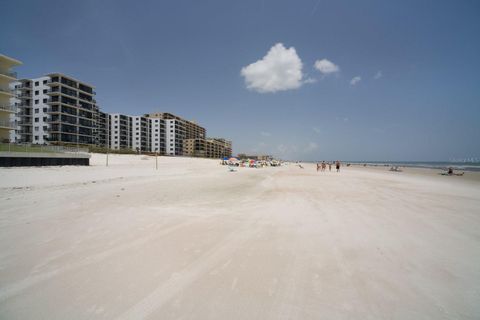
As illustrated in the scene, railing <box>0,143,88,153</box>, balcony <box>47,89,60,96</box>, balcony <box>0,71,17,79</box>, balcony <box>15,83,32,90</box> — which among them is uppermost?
balcony <box>15,83,32,90</box>

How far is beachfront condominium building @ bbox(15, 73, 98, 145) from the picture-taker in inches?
2056

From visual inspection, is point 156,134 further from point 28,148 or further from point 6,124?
point 28,148

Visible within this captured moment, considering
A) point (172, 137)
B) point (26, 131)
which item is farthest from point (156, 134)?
point (26, 131)

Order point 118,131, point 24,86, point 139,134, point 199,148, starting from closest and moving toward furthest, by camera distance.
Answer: point 24,86
point 118,131
point 139,134
point 199,148

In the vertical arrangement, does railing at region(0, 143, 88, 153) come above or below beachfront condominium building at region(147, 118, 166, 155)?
below

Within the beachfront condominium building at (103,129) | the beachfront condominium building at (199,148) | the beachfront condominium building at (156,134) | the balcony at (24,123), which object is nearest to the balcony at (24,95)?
the balcony at (24,123)

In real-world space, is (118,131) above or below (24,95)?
below

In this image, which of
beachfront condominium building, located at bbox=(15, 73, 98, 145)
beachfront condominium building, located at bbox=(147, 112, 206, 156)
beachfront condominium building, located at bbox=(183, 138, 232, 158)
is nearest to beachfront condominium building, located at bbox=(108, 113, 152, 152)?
beachfront condominium building, located at bbox=(147, 112, 206, 156)

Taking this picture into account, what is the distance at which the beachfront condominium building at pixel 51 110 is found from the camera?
52219mm

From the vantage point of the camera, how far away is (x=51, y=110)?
5278 cm

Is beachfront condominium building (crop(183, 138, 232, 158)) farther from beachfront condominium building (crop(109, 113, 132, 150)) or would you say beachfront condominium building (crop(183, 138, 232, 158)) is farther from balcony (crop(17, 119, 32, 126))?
balcony (crop(17, 119, 32, 126))

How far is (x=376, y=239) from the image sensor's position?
4.90 m

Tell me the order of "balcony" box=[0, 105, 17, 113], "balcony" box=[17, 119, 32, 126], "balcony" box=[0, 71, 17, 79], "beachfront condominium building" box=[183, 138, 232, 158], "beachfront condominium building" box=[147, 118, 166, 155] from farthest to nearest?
"beachfront condominium building" box=[183, 138, 232, 158] → "beachfront condominium building" box=[147, 118, 166, 155] → "balcony" box=[17, 119, 32, 126] → "balcony" box=[0, 71, 17, 79] → "balcony" box=[0, 105, 17, 113]

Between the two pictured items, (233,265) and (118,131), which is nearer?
(233,265)
